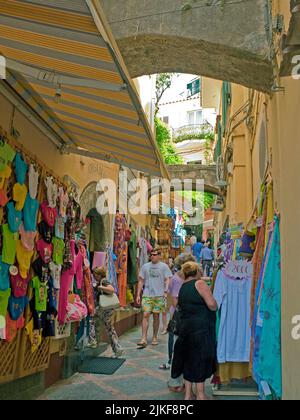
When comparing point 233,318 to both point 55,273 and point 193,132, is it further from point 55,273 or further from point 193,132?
point 193,132

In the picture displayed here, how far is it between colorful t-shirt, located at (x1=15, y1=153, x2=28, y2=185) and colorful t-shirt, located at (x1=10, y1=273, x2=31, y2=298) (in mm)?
918

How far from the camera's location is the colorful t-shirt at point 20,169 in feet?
13.3

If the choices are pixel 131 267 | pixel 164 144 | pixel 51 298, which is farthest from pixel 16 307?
pixel 164 144

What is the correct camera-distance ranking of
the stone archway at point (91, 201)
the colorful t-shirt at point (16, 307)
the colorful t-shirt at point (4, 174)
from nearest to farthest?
the colorful t-shirt at point (4, 174) → the colorful t-shirt at point (16, 307) → the stone archway at point (91, 201)

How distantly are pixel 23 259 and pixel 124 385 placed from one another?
2.31 metres

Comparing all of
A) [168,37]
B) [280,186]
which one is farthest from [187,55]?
[280,186]

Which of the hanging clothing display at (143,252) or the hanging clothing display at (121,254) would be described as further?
the hanging clothing display at (143,252)

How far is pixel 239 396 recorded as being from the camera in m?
5.07

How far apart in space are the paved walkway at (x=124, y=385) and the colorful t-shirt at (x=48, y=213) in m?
1.96

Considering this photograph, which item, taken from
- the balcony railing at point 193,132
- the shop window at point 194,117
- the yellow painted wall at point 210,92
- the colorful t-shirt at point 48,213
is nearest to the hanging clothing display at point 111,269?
the colorful t-shirt at point 48,213

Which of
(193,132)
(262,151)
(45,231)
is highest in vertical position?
(193,132)

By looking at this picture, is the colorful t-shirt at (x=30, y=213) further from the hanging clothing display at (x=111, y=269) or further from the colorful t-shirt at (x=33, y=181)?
the hanging clothing display at (x=111, y=269)

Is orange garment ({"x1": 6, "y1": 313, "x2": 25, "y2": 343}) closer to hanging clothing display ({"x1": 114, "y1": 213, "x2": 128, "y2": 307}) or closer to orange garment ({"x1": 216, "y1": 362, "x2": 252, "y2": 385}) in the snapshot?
orange garment ({"x1": 216, "y1": 362, "x2": 252, "y2": 385})

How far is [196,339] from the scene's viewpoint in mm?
4605
